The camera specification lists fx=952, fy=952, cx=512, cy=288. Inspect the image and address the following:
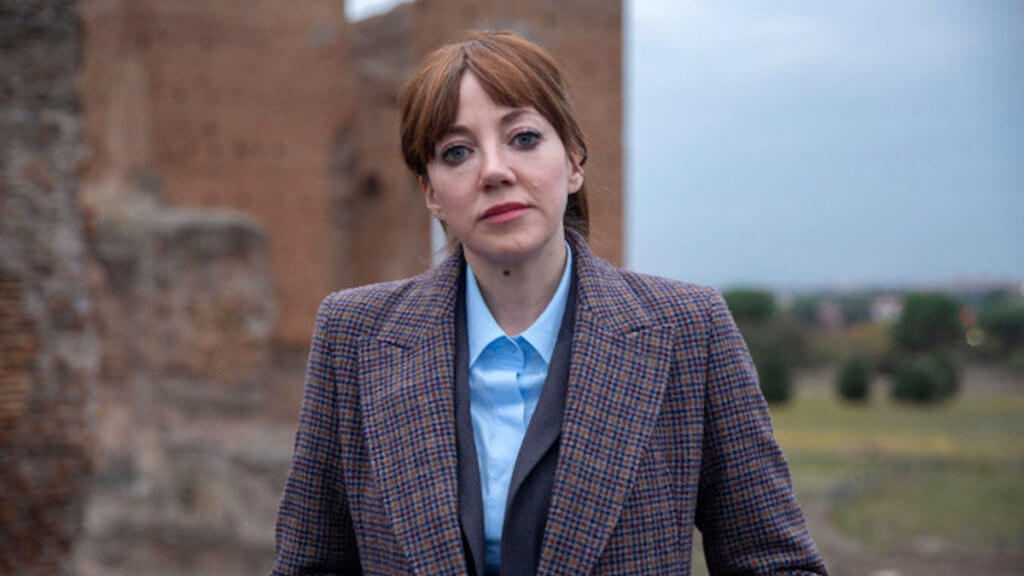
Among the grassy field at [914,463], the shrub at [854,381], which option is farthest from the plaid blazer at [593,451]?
the shrub at [854,381]

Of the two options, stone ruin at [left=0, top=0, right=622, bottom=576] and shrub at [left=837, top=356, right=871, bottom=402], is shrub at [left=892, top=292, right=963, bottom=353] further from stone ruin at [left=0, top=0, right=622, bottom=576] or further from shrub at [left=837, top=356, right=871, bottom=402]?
stone ruin at [left=0, top=0, right=622, bottom=576]

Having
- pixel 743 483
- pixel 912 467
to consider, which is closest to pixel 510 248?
pixel 743 483

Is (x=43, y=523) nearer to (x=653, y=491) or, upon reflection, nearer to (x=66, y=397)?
(x=66, y=397)

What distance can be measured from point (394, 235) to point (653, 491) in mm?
12739

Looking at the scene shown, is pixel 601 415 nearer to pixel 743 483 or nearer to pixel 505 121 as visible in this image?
pixel 743 483

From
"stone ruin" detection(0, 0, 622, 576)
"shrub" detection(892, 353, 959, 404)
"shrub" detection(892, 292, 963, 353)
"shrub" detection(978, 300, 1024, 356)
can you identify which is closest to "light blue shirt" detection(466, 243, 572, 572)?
"stone ruin" detection(0, 0, 622, 576)

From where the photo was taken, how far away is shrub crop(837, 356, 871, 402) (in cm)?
2656

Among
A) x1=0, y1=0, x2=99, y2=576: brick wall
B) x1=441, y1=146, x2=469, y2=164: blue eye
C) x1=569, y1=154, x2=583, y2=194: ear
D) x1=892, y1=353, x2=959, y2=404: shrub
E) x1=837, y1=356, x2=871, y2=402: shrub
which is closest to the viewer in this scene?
x1=441, y1=146, x2=469, y2=164: blue eye

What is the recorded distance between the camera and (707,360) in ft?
5.13

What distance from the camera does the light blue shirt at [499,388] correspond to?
150 centimetres

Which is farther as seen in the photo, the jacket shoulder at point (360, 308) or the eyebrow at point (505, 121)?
the jacket shoulder at point (360, 308)

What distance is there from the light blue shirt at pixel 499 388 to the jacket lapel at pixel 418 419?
5 cm

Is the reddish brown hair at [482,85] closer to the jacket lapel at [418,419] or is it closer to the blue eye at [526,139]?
the blue eye at [526,139]

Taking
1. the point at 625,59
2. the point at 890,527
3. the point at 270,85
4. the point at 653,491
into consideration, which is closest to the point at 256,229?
the point at 270,85
